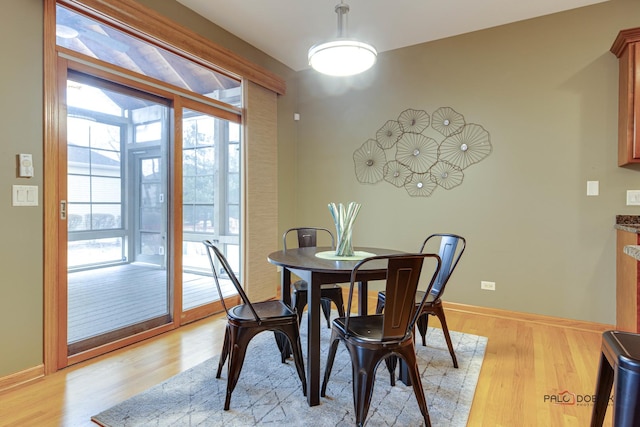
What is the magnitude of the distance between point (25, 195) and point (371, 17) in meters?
3.02

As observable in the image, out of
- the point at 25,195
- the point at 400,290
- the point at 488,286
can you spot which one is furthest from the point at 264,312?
the point at 488,286

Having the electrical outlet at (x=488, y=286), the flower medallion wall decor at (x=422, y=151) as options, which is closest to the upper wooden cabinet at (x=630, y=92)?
the flower medallion wall decor at (x=422, y=151)

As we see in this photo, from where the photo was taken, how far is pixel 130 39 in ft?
8.80

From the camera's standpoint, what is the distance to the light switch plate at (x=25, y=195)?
80.4 inches

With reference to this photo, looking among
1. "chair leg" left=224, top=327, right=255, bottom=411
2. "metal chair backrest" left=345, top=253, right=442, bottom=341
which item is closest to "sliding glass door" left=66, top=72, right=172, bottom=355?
"chair leg" left=224, top=327, right=255, bottom=411

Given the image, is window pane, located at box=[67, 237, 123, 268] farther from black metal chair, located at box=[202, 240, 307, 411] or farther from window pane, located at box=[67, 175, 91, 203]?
black metal chair, located at box=[202, 240, 307, 411]

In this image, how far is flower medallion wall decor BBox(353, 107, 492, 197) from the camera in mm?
3533

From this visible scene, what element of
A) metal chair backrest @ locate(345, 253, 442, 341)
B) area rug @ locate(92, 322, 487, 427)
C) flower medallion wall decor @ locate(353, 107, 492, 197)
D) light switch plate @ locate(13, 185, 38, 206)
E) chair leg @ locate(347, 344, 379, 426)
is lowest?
area rug @ locate(92, 322, 487, 427)

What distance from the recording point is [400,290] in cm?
160

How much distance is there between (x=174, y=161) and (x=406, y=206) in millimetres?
2416

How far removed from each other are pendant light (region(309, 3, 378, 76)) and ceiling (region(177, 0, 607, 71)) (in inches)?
32.0

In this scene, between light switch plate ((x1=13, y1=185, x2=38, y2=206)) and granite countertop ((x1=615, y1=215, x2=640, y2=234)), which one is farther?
granite countertop ((x1=615, y1=215, x2=640, y2=234))

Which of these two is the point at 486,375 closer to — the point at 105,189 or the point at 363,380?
the point at 363,380

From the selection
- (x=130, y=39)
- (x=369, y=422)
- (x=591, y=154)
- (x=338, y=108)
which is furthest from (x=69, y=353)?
(x=591, y=154)
